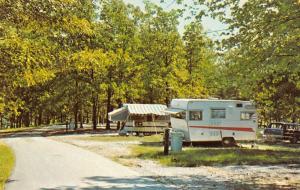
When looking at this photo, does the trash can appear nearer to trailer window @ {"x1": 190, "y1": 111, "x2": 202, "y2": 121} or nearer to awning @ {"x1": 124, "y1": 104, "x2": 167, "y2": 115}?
trailer window @ {"x1": 190, "y1": 111, "x2": 202, "y2": 121}

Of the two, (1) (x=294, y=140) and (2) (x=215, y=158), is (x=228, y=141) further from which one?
(1) (x=294, y=140)

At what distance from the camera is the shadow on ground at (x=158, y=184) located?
13305 millimetres

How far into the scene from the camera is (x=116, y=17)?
5434 centimetres

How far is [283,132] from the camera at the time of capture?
1580 inches

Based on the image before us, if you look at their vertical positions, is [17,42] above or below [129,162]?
above

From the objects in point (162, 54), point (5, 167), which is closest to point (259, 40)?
point (5, 167)

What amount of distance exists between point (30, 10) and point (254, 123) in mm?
22244

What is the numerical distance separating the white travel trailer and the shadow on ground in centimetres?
1415

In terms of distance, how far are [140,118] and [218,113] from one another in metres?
14.3

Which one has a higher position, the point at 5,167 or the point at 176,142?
the point at 176,142

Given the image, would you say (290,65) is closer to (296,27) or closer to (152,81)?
(296,27)

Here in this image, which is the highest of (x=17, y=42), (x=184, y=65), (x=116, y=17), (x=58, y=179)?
(x=116, y=17)

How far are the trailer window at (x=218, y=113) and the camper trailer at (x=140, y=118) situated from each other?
12624mm

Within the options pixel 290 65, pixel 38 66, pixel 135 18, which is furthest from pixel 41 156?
pixel 135 18
